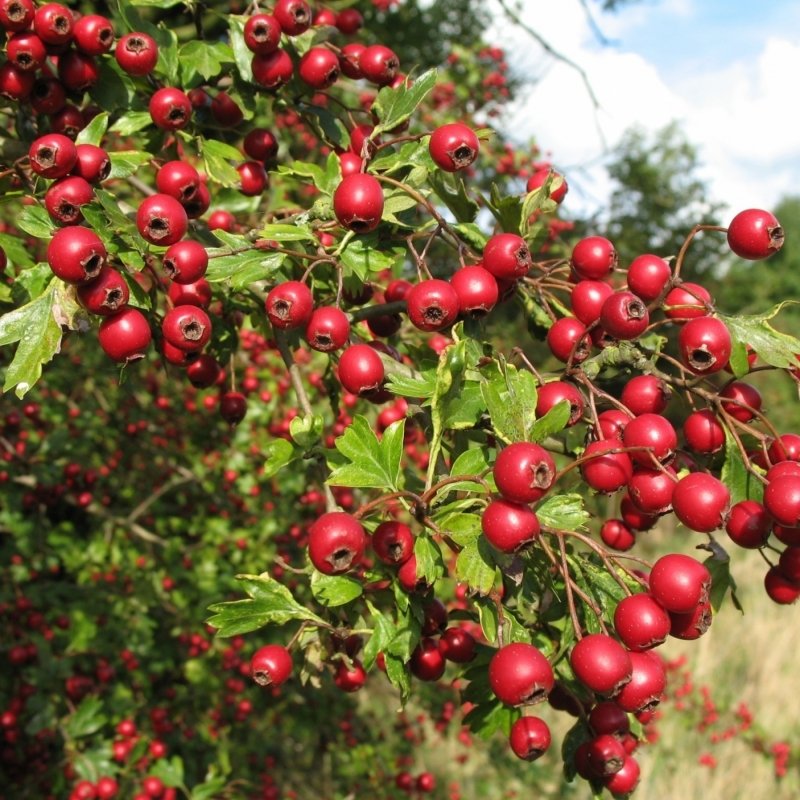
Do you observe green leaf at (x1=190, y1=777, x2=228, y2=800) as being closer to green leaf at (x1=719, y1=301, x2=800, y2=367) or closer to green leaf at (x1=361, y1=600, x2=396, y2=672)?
green leaf at (x1=361, y1=600, x2=396, y2=672)

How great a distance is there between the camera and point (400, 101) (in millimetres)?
1324

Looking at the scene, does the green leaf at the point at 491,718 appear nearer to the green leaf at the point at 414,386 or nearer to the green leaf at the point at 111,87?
→ the green leaf at the point at 414,386

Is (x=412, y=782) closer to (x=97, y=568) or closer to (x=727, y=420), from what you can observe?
(x=97, y=568)

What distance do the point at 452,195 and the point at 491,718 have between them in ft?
2.97

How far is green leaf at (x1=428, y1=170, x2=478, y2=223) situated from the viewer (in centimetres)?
129

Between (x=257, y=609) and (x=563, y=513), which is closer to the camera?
(x=563, y=513)

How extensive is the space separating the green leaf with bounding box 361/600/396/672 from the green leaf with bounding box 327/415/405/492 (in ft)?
0.68

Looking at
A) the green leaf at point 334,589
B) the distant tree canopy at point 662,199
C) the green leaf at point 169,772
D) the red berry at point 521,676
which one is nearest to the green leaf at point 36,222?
the green leaf at point 334,589

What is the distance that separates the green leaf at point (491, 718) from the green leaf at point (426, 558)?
338 mm

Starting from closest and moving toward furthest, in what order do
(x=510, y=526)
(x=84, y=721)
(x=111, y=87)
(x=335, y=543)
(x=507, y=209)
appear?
(x=510, y=526)
(x=335, y=543)
(x=507, y=209)
(x=111, y=87)
(x=84, y=721)

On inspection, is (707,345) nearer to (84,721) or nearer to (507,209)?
(507,209)

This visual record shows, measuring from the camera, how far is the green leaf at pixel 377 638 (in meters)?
1.13

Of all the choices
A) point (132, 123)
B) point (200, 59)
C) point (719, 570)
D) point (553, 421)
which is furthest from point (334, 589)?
point (200, 59)

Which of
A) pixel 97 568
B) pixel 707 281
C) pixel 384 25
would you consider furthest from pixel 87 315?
pixel 707 281
